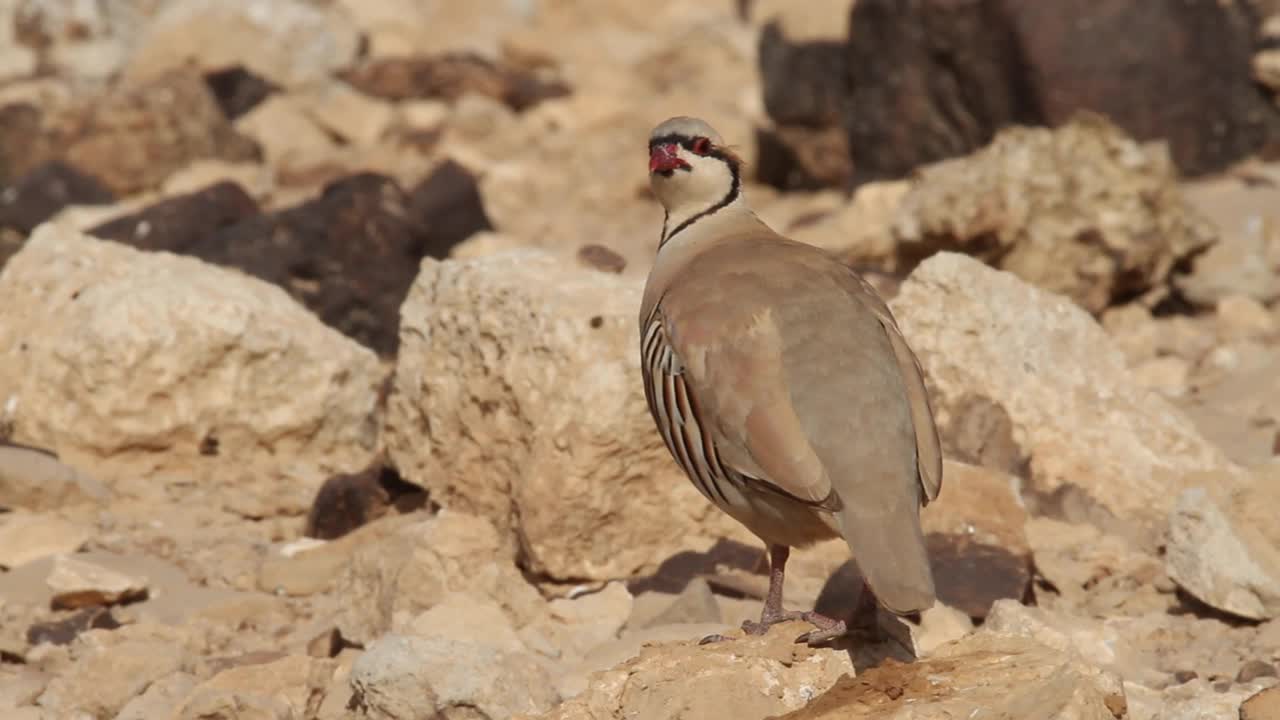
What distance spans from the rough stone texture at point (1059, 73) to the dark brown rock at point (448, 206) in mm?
3172

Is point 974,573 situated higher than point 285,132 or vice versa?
point 974,573

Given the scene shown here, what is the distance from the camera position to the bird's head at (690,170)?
584 cm

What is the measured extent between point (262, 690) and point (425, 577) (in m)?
0.74

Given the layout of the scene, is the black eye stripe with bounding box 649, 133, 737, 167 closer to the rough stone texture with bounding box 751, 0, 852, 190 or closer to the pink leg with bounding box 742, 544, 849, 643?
the pink leg with bounding box 742, 544, 849, 643

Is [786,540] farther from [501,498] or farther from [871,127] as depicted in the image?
[871,127]

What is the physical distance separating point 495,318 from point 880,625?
230cm

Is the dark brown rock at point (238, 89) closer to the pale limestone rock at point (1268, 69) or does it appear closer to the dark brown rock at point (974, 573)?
the pale limestone rock at point (1268, 69)

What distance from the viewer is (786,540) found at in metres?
5.16

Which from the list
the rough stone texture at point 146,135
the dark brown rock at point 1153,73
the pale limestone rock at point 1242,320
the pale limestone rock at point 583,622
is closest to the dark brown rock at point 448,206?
the dark brown rock at point 1153,73

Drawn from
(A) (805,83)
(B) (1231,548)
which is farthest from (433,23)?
(B) (1231,548)

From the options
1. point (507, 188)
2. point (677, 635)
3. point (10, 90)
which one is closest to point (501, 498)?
point (677, 635)

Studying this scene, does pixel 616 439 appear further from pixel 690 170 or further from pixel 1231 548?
pixel 1231 548

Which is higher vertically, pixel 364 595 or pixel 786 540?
pixel 786 540

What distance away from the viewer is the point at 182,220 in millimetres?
10984
